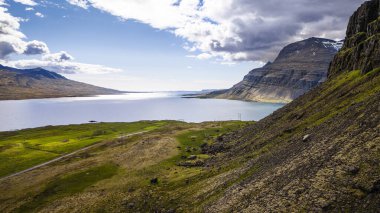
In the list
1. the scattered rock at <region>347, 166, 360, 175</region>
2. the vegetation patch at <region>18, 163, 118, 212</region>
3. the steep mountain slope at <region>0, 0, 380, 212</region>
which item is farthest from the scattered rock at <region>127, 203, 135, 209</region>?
the scattered rock at <region>347, 166, 360, 175</region>

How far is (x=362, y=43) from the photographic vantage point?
98.8m

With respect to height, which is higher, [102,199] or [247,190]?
[247,190]

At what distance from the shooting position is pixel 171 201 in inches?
2188

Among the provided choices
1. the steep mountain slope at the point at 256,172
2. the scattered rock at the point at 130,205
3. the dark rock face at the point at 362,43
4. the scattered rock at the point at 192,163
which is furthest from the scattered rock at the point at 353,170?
the dark rock face at the point at 362,43

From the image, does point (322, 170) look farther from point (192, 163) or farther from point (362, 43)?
point (362, 43)

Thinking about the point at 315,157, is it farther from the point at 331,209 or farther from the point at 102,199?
the point at 102,199

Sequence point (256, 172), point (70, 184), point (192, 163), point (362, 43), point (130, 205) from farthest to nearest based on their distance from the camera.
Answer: point (362, 43)
point (192, 163)
point (70, 184)
point (130, 205)
point (256, 172)

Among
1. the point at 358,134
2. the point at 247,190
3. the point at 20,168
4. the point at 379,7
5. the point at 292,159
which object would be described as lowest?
the point at 20,168

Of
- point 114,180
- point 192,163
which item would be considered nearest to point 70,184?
point 114,180

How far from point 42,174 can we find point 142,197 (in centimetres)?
4250

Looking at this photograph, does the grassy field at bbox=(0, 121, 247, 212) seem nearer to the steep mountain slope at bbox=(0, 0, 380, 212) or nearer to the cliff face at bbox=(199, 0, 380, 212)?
the steep mountain slope at bbox=(0, 0, 380, 212)

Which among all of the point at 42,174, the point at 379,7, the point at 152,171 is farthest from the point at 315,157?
the point at 379,7

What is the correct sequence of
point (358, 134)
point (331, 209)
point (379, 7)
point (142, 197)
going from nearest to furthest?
point (331, 209), point (358, 134), point (142, 197), point (379, 7)

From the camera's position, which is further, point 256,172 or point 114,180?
point 114,180
